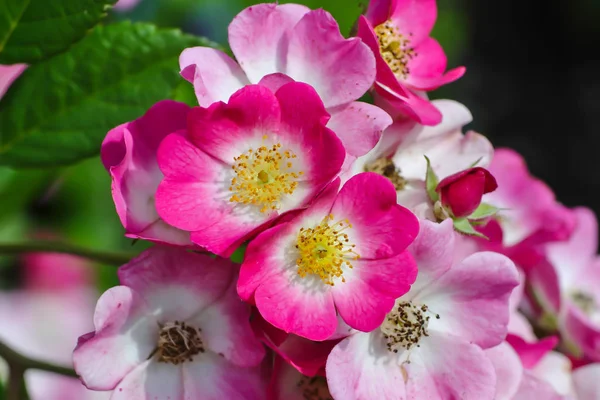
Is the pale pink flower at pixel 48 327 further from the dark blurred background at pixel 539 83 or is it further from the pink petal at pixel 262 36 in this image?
the dark blurred background at pixel 539 83

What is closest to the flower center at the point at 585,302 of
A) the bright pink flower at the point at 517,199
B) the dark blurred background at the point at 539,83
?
the bright pink flower at the point at 517,199

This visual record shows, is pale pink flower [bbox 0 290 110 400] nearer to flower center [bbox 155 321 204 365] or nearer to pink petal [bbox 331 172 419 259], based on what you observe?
flower center [bbox 155 321 204 365]

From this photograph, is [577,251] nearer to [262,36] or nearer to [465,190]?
[465,190]

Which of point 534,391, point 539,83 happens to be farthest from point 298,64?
point 539,83

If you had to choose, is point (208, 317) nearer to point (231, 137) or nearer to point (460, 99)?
point (231, 137)

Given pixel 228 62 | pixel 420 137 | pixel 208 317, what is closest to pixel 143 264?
pixel 208 317

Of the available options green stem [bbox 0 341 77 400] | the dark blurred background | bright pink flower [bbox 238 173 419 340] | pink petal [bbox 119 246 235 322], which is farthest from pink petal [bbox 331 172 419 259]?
the dark blurred background

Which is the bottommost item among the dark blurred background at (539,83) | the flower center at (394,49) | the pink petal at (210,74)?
the dark blurred background at (539,83)
